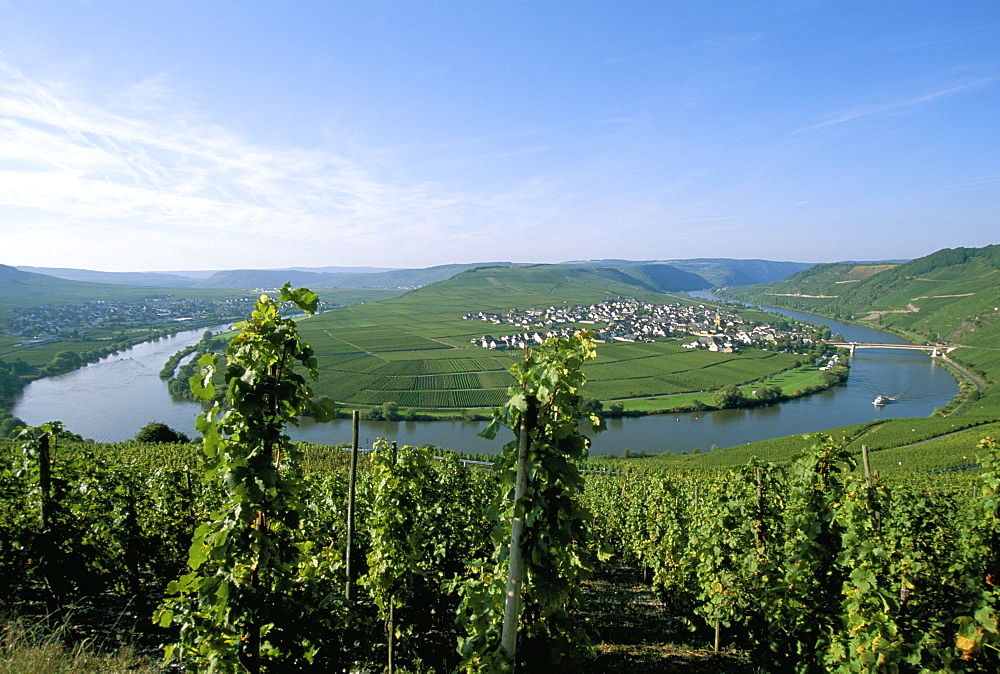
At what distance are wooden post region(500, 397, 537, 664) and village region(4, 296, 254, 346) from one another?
433ft

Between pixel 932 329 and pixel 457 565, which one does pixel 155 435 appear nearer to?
pixel 457 565

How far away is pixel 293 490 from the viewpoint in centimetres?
353

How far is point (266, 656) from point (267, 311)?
2638 millimetres

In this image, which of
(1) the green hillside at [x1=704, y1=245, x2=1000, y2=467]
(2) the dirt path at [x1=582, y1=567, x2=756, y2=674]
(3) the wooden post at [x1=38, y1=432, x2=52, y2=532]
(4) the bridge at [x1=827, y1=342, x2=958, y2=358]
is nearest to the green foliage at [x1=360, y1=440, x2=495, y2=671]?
(2) the dirt path at [x1=582, y1=567, x2=756, y2=674]

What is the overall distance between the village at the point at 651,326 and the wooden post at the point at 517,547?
8703cm

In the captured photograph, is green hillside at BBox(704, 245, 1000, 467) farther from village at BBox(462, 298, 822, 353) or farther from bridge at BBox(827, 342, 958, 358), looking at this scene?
village at BBox(462, 298, 822, 353)

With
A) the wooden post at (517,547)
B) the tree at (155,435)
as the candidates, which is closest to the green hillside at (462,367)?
the tree at (155,435)

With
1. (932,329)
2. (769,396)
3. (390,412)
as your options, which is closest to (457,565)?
(390,412)

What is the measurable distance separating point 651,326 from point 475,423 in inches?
3641

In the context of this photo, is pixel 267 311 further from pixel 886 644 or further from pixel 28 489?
pixel 28 489

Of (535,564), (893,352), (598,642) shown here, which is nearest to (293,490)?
(535,564)

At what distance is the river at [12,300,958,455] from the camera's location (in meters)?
52.2

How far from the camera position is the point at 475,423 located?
2267 inches

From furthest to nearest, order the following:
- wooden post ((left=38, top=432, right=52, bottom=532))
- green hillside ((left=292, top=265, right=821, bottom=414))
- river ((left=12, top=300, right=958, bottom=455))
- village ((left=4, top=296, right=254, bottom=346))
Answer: village ((left=4, top=296, right=254, bottom=346)) → green hillside ((left=292, top=265, right=821, bottom=414)) → river ((left=12, top=300, right=958, bottom=455)) → wooden post ((left=38, top=432, right=52, bottom=532))
